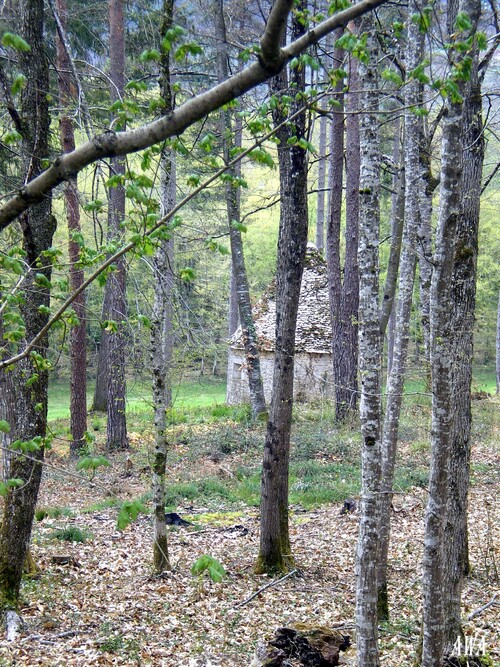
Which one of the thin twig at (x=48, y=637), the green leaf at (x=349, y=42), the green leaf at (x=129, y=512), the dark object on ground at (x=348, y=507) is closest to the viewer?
the green leaf at (x=129, y=512)

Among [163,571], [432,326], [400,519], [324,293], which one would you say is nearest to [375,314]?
[432,326]

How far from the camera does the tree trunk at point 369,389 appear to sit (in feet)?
15.1

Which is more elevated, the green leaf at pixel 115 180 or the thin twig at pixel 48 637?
the green leaf at pixel 115 180

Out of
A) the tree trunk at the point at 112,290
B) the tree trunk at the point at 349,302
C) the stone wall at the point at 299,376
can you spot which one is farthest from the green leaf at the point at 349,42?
the stone wall at the point at 299,376

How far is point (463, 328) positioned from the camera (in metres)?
5.38

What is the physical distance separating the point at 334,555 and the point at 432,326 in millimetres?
4808

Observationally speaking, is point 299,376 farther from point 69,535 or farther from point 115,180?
point 115,180

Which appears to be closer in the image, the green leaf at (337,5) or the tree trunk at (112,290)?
the green leaf at (337,5)

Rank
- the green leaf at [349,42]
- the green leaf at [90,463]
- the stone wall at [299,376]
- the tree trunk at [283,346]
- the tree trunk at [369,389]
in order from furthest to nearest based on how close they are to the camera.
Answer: the stone wall at [299,376]
the tree trunk at [283,346]
the tree trunk at [369,389]
the green leaf at [349,42]
the green leaf at [90,463]

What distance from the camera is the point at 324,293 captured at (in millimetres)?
22047

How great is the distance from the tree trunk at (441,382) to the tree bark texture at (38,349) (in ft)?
10.3

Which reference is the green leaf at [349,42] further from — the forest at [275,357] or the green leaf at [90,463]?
the green leaf at [90,463]

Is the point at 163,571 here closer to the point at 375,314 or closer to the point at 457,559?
the point at 457,559

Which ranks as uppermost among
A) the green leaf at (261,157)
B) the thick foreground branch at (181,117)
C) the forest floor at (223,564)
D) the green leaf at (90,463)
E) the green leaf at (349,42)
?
the green leaf at (349,42)
